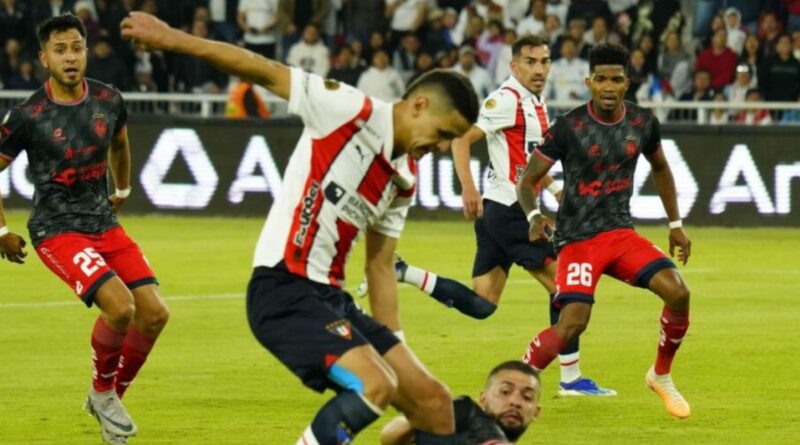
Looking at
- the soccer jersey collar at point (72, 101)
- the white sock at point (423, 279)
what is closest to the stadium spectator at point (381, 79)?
the white sock at point (423, 279)

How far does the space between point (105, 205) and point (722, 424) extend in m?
3.56

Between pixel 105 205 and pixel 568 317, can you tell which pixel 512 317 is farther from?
pixel 105 205

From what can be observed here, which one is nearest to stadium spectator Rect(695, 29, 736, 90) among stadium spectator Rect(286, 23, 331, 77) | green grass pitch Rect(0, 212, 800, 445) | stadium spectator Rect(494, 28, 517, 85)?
stadium spectator Rect(494, 28, 517, 85)

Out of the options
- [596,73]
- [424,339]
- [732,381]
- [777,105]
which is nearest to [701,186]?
[777,105]

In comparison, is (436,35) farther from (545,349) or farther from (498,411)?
(498,411)

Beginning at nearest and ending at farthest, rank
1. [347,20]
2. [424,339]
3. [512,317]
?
[424,339] → [512,317] → [347,20]

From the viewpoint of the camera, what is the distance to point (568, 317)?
32.1 ft

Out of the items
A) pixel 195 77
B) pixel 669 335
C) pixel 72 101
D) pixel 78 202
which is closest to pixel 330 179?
pixel 78 202

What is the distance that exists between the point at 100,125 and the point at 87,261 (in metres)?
0.78

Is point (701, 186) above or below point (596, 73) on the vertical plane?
below

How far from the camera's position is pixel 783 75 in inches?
855

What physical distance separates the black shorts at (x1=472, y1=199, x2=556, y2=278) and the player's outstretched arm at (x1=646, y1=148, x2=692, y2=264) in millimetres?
1219

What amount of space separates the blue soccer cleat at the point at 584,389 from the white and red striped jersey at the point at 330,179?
12.8 feet

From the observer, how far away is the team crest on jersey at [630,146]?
9938 mm
